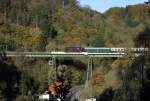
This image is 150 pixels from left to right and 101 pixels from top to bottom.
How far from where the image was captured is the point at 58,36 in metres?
92.6

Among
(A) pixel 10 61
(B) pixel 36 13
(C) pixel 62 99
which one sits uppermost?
(B) pixel 36 13

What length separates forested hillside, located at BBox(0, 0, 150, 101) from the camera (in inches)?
2132

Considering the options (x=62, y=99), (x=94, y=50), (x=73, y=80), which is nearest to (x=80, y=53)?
(x=94, y=50)

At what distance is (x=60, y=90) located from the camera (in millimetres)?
59562

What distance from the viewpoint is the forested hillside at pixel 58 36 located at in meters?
54.2

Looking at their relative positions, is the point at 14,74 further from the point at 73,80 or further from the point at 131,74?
the point at 131,74

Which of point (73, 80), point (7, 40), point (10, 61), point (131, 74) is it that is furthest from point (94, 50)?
point (131, 74)

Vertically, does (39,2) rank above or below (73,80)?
above

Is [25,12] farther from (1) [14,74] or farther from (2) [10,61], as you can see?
(1) [14,74]

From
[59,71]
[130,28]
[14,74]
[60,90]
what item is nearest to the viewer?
[14,74]

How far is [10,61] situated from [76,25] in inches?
1454

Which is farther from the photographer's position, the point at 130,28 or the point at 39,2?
the point at 39,2

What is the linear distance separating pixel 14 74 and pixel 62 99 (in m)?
5.94

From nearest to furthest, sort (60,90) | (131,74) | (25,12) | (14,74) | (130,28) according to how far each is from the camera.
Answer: (131,74), (14,74), (60,90), (130,28), (25,12)
